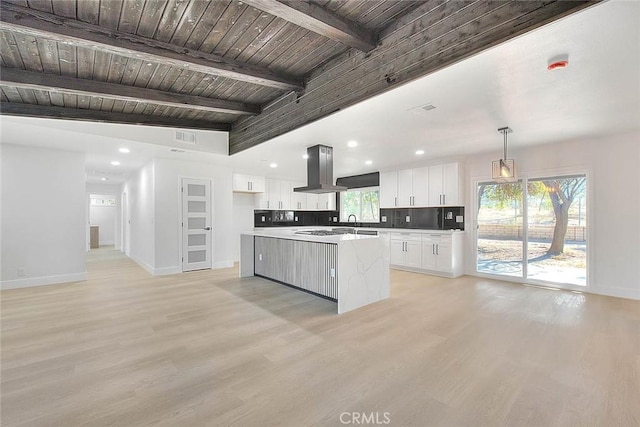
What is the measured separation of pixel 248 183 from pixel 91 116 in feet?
11.8

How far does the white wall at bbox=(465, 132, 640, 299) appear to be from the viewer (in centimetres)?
422

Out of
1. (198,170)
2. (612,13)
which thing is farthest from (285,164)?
(612,13)

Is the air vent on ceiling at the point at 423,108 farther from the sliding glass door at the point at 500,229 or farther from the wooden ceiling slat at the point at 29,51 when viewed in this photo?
the wooden ceiling slat at the point at 29,51

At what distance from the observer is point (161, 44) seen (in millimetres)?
2646

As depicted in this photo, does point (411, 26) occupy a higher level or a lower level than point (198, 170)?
higher

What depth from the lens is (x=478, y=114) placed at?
3365mm

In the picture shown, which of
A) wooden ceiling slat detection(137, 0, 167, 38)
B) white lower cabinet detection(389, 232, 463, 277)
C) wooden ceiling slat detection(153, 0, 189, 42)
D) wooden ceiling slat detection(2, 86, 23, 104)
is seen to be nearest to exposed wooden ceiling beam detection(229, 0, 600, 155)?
wooden ceiling slat detection(153, 0, 189, 42)

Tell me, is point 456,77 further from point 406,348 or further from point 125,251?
point 125,251

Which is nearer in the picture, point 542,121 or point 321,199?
point 542,121

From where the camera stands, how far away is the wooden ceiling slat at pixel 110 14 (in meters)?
2.20

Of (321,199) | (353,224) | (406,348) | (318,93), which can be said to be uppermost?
(318,93)

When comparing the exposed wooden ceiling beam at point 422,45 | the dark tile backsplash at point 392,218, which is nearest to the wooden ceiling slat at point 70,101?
the exposed wooden ceiling beam at point 422,45

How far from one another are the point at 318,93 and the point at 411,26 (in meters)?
1.25

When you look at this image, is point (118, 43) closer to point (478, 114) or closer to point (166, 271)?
point (478, 114)
